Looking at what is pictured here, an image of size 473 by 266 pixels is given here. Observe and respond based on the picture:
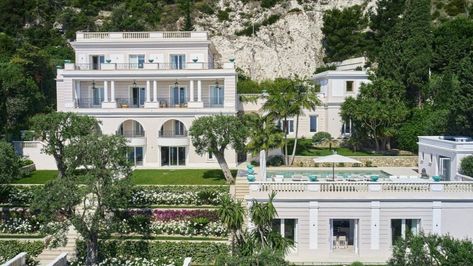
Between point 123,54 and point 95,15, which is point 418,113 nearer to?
point 123,54

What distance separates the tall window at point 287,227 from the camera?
26172mm

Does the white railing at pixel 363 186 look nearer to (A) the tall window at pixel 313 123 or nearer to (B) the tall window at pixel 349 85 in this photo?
(B) the tall window at pixel 349 85

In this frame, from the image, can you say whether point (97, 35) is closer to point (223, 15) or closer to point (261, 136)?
point (261, 136)

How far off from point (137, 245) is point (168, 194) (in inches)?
223

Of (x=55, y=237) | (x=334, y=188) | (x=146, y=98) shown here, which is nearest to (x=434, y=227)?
(x=334, y=188)

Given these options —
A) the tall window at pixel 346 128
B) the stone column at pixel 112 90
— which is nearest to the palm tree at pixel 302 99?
the tall window at pixel 346 128

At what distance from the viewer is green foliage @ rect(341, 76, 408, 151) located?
44438 millimetres

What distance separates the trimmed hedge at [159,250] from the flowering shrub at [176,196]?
14.5ft

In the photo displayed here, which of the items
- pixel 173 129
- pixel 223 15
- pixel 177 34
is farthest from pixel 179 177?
pixel 223 15

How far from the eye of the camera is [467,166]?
30.0 meters

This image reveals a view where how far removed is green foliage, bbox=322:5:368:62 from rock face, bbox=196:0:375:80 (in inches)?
176

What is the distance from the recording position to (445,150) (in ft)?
107

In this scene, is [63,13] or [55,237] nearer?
[55,237]

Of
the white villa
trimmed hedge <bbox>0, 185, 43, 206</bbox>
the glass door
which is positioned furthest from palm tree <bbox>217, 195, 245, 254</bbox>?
the glass door
